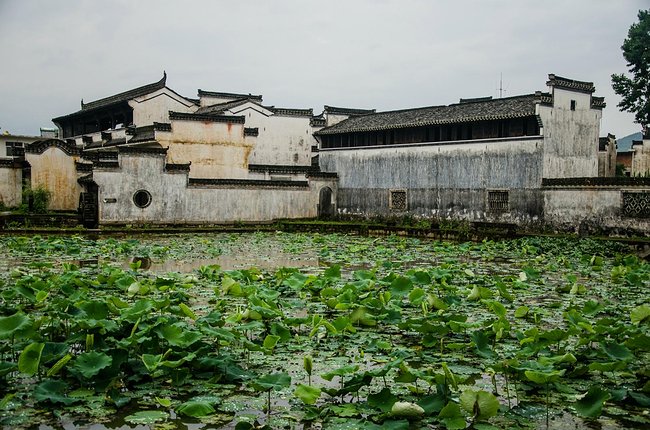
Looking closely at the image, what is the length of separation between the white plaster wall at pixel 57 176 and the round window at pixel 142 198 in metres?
5.10

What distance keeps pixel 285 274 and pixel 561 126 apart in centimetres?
1517

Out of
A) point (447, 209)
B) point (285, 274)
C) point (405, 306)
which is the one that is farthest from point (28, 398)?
point (447, 209)

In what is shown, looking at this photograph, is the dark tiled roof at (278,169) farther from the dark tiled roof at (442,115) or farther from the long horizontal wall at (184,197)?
the dark tiled roof at (442,115)

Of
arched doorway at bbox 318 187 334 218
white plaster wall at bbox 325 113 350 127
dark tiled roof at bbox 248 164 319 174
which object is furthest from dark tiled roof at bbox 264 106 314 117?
arched doorway at bbox 318 187 334 218

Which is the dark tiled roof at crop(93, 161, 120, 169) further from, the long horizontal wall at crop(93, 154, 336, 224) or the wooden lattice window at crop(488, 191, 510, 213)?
the wooden lattice window at crop(488, 191, 510, 213)

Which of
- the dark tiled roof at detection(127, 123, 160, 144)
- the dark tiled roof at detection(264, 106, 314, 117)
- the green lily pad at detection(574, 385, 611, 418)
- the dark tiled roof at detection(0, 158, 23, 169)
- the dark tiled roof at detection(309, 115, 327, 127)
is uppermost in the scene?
the dark tiled roof at detection(264, 106, 314, 117)

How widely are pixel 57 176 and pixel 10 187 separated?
1.98m

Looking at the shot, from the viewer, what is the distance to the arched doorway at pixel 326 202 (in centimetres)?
2795

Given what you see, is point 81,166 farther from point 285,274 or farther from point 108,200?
point 285,274

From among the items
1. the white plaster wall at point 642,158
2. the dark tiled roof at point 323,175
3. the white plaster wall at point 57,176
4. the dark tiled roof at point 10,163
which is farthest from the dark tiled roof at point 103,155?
the white plaster wall at point 642,158

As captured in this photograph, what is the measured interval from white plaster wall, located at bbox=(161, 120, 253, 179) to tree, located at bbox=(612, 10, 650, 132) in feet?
64.2

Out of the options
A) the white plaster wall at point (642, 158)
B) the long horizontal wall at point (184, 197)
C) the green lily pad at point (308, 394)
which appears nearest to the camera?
the green lily pad at point (308, 394)

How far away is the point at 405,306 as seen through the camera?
737cm

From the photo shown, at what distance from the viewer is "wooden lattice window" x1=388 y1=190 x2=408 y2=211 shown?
997 inches
